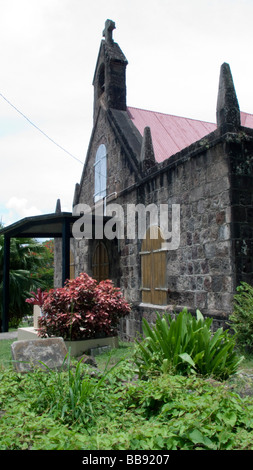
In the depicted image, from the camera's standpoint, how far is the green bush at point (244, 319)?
18.6 ft

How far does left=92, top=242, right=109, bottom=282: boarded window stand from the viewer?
11512 millimetres

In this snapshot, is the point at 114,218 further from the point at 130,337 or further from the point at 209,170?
the point at 209,170

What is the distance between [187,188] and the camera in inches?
291

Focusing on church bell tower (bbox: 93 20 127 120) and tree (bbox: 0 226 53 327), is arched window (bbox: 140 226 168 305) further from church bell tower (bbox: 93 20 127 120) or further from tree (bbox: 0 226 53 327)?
tree (bbox: 0 226 53 327)

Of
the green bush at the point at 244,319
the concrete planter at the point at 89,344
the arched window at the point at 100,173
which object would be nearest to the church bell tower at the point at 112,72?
the arched window at the point at 100,173

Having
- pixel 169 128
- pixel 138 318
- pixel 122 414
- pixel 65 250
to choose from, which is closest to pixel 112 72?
pixel 169 128

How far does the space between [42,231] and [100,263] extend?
2.39 m

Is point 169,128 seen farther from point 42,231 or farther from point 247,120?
point 42,231

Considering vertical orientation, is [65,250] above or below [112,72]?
below

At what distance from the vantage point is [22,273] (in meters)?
14.3

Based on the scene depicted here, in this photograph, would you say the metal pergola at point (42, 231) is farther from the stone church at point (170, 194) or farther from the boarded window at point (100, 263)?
the stone church at point (170, 194)

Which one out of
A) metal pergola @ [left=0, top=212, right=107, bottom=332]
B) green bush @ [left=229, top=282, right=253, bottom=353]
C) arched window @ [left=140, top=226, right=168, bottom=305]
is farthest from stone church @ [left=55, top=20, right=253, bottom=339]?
metal pergola @ [left=0, top=212, right=107, bottom=332]
